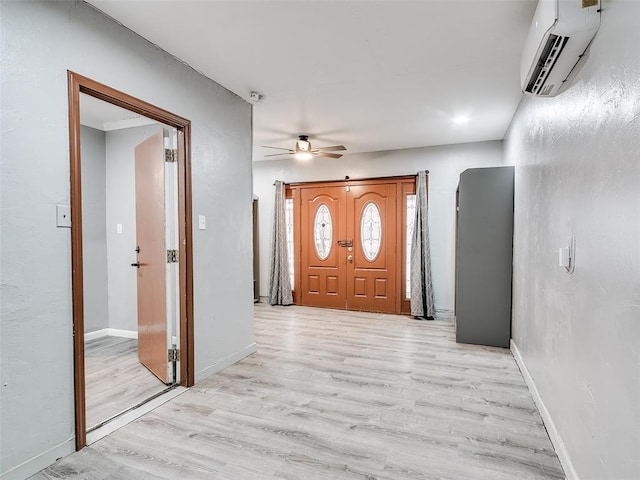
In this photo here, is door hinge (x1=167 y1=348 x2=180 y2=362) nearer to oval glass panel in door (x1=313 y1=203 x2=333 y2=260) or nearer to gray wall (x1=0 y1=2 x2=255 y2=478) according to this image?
gray wall (x1=0 y1=2 x2=255 y2=478)

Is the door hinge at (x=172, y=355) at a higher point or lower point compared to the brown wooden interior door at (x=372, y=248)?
lower

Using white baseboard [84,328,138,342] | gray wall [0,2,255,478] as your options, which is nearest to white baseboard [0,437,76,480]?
gray wall [0,2,255,478]

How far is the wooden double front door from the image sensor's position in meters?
5.57

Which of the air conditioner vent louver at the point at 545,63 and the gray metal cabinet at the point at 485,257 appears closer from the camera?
the air conditioner vent louver at the point at 545,63

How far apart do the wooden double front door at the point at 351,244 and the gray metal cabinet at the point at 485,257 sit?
60.0 inches

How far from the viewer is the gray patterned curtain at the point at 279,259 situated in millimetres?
6102

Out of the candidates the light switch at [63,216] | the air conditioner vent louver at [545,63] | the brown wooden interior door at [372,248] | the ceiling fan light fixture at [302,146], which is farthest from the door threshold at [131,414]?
the brown wooden interior door at [372,248]

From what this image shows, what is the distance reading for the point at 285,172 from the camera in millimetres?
6230

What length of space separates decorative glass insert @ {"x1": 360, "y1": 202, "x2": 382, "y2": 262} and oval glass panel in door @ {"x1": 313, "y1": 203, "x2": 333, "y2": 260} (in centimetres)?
57

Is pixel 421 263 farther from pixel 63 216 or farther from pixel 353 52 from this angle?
pixel 63 216

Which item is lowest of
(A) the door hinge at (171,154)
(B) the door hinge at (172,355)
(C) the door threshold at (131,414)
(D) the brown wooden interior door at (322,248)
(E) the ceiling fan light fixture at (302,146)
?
(C) the door threshold at (131,414)

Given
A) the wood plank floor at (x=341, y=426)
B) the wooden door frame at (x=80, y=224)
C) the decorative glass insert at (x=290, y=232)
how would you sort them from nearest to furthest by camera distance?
the wood plank floor at (x=341, y=426)
the wooden door frame at (x=80, y=224)
the decorative glass insert at (x=290, y=232)

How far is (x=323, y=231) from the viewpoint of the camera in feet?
19.8

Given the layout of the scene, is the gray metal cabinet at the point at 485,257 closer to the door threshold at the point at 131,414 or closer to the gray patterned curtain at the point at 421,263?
the gray patterned curtain at the point at 421,263
